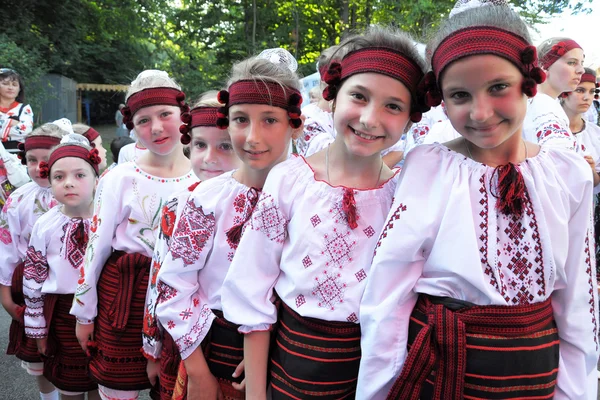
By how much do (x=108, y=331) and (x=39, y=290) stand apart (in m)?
0.62

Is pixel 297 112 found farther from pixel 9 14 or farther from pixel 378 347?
pixel 9 14

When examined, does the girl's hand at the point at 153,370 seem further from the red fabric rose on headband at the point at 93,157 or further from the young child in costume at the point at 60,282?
the red fabric rose on headband at the point at 93,157

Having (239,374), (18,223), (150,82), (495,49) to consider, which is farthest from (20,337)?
(495,49)

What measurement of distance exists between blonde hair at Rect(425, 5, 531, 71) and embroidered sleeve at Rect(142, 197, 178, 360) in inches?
47.2

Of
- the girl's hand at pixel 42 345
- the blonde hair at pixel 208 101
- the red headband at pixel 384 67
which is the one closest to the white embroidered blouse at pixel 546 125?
the red headband at pixel 384 67

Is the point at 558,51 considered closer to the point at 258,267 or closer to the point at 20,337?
the point at 258,267

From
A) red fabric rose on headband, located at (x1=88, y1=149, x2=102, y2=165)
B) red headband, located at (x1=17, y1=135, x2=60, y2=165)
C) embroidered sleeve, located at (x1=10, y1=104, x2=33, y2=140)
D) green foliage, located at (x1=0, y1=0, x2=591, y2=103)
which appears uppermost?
green foliage, located at (x1=0, y1=0, x2=591, y2=103)

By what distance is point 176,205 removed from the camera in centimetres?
199

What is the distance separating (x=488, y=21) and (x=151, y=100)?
1577 millimetres

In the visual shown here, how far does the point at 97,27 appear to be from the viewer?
15742mm

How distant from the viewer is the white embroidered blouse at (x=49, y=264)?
2545 mm

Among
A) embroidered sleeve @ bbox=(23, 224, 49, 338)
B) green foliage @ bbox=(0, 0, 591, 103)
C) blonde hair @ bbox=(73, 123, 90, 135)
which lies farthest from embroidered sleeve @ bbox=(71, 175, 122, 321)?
green foliage @ bbox=(0, 0, 591, 103)

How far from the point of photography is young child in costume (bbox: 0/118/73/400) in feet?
9.27

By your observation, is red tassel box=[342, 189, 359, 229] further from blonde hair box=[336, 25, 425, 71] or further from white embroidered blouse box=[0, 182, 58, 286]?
white embroidered blouse box=[0, 182, 58, 286]
